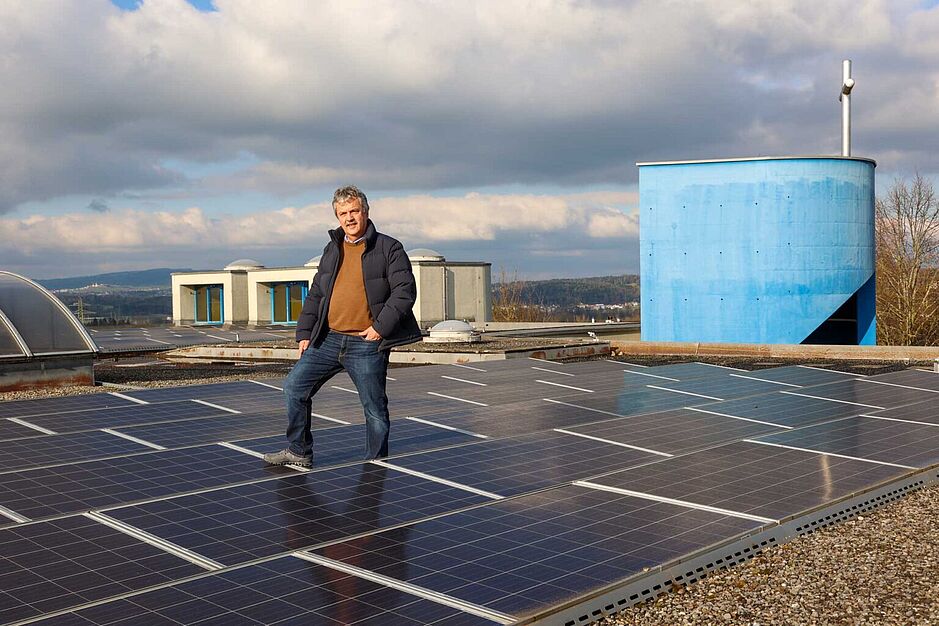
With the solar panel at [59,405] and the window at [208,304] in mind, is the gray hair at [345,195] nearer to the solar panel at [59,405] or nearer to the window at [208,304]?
the solar panel at [59,405]

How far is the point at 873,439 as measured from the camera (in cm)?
864

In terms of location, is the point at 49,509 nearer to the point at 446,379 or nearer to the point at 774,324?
the point at 446,379

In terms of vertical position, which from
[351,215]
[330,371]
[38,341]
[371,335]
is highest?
[351,215]

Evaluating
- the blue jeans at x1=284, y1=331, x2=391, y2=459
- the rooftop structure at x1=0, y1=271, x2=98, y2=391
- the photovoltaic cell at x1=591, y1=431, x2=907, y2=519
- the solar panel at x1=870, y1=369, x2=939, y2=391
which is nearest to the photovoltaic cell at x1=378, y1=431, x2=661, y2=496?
the photovoltaic cell at x1=591, y1=431, x2=907, y2=519

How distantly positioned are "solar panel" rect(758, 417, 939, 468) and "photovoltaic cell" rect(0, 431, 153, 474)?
19.6 feet

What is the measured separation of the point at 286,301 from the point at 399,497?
52.2 meters

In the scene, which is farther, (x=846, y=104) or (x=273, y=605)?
(x=846, y=104)

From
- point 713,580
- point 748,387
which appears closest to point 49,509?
point 713,580

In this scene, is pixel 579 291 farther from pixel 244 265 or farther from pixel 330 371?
pixel 330 371

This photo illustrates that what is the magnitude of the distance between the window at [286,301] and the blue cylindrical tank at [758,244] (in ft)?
97.4

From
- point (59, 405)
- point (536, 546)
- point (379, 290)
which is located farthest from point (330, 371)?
point (59, 405)

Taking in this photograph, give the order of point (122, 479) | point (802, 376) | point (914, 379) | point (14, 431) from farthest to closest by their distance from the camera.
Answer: point (802, 376) < point (914, 379) < point (14, 431) < point (122, 479)

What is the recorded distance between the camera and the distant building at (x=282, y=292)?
51.9 metres

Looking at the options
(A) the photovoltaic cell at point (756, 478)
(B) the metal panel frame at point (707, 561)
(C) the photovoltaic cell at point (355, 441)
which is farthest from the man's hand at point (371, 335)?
(B) the metal panel frame at point (707, 561)
